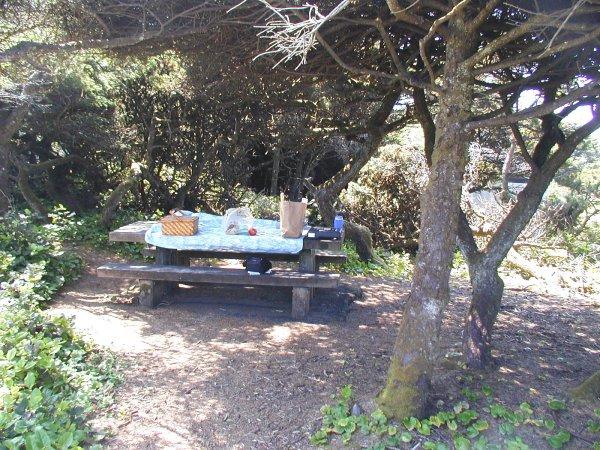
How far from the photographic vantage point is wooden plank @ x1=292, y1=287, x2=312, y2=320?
5617 mm

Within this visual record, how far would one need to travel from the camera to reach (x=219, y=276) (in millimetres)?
5664

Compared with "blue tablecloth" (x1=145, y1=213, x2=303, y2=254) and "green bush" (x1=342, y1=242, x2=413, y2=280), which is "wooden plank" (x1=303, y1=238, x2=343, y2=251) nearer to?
"blue tablecloth" (x1=145, y1=213, x2=303, y2=254)

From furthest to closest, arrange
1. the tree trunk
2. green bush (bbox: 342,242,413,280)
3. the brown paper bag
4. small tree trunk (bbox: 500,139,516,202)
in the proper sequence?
small tree trunk (bbox: 500,139,516,202), green bush (bbox: 342,242,413,280), the brown paper bag, the tree trunk

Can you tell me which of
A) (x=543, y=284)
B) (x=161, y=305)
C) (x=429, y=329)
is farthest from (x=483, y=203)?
(x=429, y=329)

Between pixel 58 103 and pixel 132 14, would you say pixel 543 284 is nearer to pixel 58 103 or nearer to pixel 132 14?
pixel 132 14

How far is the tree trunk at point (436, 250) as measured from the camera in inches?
128

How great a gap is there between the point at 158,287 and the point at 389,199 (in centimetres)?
657

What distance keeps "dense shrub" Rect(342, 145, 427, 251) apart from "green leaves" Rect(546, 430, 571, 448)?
7.97 m

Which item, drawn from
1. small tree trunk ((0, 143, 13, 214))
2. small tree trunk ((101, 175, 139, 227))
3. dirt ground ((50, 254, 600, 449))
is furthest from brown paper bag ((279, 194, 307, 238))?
small tree trunk ((101, 175, 139, 227))

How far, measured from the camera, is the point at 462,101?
328cm

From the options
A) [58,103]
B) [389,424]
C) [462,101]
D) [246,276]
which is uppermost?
[58,103]

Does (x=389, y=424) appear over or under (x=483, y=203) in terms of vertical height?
under

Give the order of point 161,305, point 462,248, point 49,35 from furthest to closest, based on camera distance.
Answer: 1. point 161,305
2. point 49,35
3. point 462,248

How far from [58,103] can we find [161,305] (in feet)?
16.2
